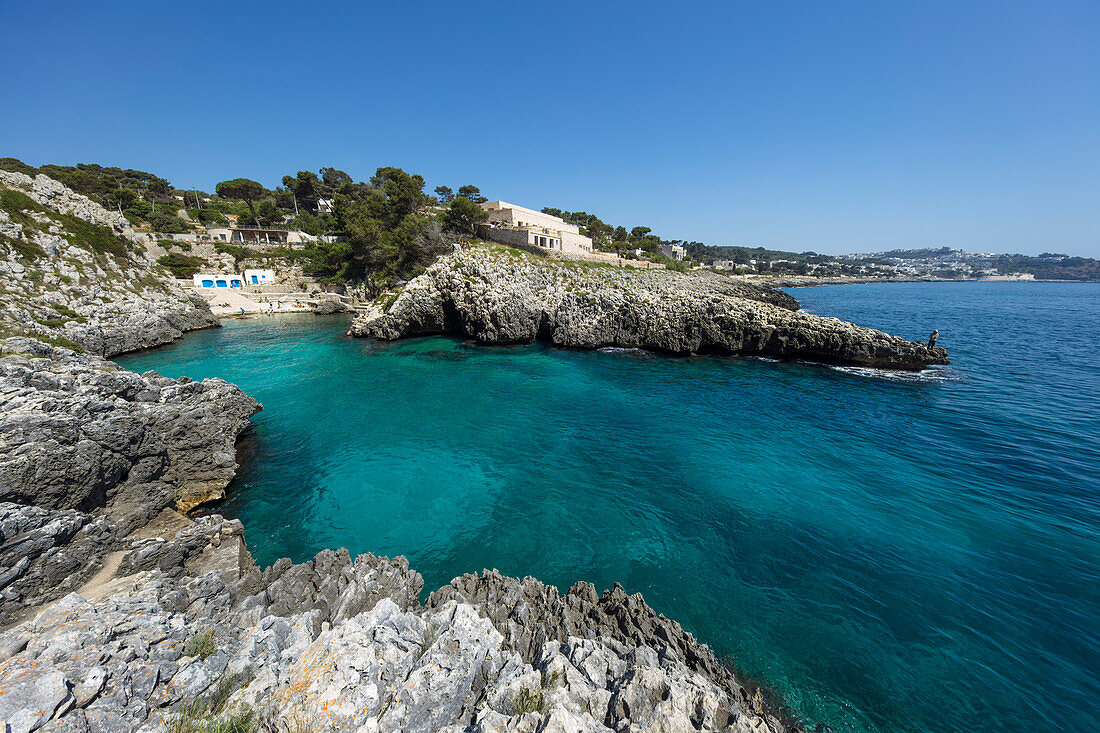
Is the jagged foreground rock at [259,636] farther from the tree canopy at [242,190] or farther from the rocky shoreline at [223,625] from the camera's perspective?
the tree canopy at [242,190]

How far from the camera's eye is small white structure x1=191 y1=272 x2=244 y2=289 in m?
59.0

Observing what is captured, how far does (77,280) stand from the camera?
3503 centimetres

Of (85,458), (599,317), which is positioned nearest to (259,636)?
(85,458)

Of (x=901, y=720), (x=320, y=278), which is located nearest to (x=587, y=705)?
(x=901, y=720)

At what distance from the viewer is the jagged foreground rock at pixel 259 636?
5355mm

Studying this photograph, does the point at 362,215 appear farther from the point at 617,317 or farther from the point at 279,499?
the point at 279,499

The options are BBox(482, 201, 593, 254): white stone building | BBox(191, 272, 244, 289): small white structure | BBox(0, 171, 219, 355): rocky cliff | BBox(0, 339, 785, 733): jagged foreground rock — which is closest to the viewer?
BBox(0, 339, 785, 733): jagged foreground rock

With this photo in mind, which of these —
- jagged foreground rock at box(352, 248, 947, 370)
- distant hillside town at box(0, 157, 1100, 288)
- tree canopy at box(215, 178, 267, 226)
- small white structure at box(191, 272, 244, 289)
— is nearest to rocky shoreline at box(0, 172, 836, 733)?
jagged foreground rock at box(352, 248, 947, 370)

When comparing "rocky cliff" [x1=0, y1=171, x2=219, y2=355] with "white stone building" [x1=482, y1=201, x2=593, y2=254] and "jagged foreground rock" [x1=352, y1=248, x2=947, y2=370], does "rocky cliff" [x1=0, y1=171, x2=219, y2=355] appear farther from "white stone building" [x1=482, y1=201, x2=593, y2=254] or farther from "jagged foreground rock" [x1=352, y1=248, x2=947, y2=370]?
"white stone building" [x1=482, y1=201, x2=593, y2=254]

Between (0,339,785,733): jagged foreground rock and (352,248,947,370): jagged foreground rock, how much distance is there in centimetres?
2923

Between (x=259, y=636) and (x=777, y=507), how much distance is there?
15.8 meters

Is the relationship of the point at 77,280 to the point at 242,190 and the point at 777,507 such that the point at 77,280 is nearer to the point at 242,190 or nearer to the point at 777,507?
the point at 777,507

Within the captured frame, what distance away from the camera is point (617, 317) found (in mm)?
38875

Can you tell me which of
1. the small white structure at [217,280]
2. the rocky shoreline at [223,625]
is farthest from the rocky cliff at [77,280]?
the rocky shoreline at [223,625]
